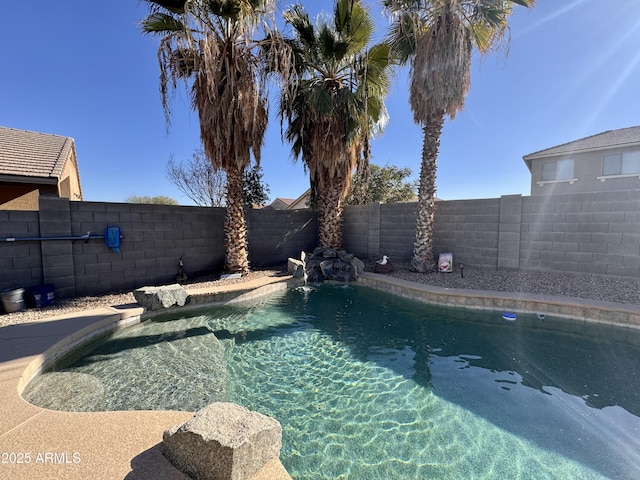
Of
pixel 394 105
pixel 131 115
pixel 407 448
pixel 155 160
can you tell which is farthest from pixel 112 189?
pixel 407 448

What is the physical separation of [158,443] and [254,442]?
910 mm

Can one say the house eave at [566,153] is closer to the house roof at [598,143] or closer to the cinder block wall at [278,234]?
the house roof at [598,143]

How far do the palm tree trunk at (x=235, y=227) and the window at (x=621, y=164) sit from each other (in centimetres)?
1720

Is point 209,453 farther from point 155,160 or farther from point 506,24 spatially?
point 155,160

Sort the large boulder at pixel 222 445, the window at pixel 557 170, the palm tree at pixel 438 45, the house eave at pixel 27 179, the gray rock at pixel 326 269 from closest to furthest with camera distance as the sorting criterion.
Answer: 1. the large boulder at pixel 222 445
2. the palm tree at pixel 438 45
3. the house eave at pixel 27 179
4. the gray rock at pixel 326 269
5. the window at pixel 557 170

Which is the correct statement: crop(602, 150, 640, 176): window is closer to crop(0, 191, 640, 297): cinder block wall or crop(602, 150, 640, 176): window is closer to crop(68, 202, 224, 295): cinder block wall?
crop(0, 191, 640, 297): cinder block wall

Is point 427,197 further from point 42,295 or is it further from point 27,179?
point 27,179

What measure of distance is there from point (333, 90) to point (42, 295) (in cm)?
953

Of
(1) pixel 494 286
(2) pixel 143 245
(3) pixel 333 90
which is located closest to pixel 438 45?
(3) pixel 333 90

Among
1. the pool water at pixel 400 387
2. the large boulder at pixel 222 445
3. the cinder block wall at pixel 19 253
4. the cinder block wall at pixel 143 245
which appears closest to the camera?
the large boulder at pixel 222 445

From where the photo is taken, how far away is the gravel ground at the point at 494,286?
224 inches

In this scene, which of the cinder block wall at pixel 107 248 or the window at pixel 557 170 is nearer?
the cinder block wall at pixel 107 248

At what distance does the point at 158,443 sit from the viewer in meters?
2.15

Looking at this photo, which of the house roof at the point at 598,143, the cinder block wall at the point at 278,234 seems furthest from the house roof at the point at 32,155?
the house roof at the point at 598,143
